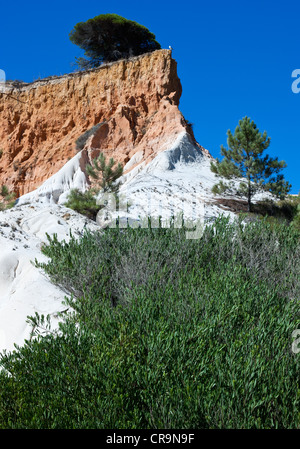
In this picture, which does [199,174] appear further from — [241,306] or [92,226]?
[241,306]

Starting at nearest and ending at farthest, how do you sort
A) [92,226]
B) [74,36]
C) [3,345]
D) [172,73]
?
1. [3,345]
2. [92,226]
3. [172,73]
4. [74,36]

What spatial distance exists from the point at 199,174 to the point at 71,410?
1774cm

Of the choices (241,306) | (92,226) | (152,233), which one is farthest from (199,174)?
(241,306)

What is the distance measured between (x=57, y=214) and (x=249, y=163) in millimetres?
9817

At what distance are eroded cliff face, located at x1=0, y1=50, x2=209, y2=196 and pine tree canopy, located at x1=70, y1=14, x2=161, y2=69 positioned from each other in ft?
7.78

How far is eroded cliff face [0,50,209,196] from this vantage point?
24.7 m

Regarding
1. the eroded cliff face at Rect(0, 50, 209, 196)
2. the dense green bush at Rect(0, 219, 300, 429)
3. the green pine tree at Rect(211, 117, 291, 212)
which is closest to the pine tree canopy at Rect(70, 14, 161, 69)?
the eroded cliff face at Rect(0, 50, 209, 196)

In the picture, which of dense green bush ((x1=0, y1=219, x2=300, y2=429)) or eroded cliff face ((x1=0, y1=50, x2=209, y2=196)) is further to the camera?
eroded cliff face ((x1=0, y1=50, x2=209, y2=196))

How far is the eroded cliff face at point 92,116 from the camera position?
24703mm

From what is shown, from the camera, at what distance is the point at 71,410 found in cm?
308

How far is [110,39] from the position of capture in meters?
30.7

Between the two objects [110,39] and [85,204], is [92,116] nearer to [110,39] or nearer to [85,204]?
[110,39]

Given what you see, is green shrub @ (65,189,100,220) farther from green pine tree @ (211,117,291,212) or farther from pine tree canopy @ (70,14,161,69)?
pine tree canopy @ (70,14,161,69)

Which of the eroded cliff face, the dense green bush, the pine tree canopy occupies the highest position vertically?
the pine tree canopy
